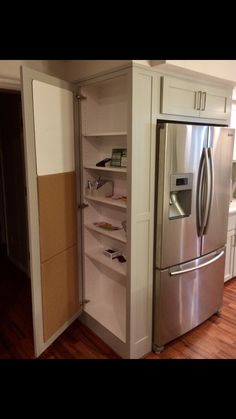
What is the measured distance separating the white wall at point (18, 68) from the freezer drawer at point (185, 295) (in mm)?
1823

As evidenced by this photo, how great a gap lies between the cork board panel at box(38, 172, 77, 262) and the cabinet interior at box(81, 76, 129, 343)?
163 mm

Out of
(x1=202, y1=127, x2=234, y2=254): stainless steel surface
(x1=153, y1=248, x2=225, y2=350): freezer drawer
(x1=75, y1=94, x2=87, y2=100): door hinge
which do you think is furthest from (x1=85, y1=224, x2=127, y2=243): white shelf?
(x1=75, y1=94, x2=87, y2=100): door hinge

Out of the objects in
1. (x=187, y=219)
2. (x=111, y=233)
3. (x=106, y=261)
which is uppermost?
(x=187, y=219)

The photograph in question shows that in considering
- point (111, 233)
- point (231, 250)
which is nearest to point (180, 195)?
point (111, 233)

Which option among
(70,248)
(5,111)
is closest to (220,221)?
(70,248)

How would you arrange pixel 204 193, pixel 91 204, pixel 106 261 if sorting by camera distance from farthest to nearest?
pixel 91 204 < pixel 106 261 < pixel 204 193

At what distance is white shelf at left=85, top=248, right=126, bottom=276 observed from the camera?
2220 mm

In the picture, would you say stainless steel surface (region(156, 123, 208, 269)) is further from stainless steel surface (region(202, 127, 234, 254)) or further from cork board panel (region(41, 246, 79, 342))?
cork board panel (region(41, 246, 79, 342))

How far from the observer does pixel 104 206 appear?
2.57 metres

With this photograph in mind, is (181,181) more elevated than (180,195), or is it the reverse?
(181,181)

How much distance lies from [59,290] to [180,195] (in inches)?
47.7

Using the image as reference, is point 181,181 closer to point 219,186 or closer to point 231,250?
point 219,186

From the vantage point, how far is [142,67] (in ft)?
5.70

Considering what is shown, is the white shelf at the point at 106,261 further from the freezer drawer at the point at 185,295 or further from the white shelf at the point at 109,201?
the white shelf at the point at 109,201
